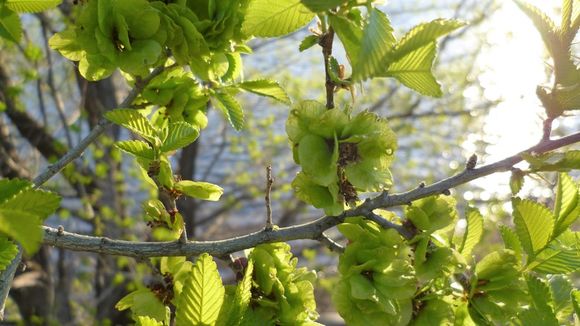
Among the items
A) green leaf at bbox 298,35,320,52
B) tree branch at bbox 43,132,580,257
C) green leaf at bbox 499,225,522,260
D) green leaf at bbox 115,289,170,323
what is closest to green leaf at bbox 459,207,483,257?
green leaf at bbox 499,225,522,260

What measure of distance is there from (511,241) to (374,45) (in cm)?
51

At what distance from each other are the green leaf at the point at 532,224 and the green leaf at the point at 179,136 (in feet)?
1.63

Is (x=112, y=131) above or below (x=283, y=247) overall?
below

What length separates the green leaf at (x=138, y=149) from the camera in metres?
0.87

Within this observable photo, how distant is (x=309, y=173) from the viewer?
0.82 meters

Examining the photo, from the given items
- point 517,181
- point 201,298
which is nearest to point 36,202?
point 201,298

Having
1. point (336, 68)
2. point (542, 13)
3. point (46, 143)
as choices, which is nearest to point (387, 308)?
point (336, 68)

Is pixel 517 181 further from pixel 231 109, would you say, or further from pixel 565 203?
pixel 231 109

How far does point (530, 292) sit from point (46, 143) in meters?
3.17

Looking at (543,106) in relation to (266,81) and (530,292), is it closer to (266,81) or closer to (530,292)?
(530,292)

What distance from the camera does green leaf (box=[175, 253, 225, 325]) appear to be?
0.72m

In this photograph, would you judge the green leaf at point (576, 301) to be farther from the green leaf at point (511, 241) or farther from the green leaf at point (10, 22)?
the green leaf at point (10, 22)

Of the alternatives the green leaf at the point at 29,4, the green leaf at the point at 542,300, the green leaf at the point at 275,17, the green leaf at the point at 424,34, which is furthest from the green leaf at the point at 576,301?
the green leaf at the point at 29,4

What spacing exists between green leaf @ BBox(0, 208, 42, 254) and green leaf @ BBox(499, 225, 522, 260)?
0.76m
